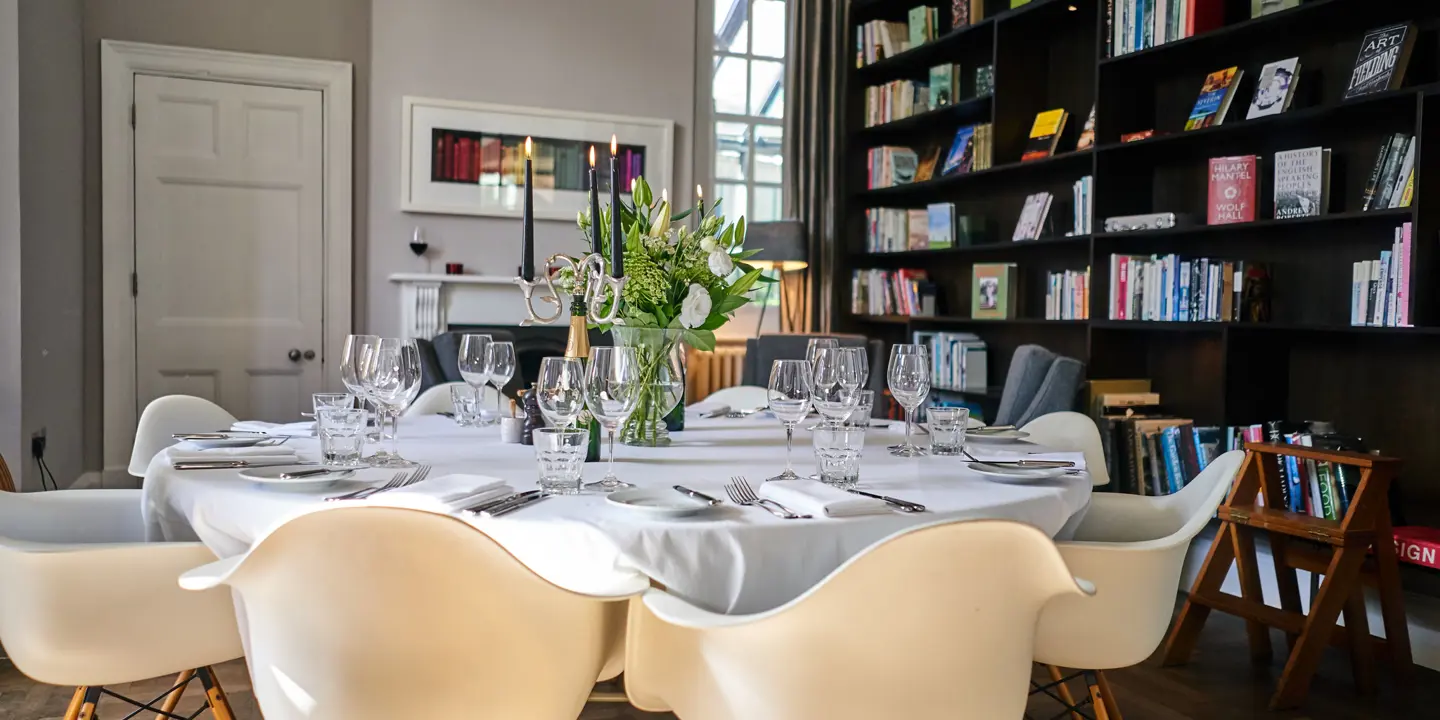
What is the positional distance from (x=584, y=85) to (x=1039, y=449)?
415cm

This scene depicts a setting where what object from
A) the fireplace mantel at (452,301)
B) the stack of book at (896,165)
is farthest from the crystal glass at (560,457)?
the stack of book at (896,165)

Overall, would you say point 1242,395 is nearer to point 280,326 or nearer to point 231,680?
point 231,680

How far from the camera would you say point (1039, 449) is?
2.10 metres

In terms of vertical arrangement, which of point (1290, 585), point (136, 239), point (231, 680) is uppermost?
point (136, 239)

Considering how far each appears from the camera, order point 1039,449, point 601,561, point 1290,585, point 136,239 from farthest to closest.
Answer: point 136,239, point 1290,585, point 1039,449, point 601,561

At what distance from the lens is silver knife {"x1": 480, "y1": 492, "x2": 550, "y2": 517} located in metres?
1.34

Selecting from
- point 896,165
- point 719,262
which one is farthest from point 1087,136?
point 719,262

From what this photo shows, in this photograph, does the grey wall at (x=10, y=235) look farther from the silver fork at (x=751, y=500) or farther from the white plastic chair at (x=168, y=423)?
the silver fork at (x=751, y=500)

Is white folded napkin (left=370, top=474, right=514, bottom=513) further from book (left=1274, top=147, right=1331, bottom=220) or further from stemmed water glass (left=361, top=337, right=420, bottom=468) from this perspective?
book (left=1274, top=147, right=1331, bottom=220)

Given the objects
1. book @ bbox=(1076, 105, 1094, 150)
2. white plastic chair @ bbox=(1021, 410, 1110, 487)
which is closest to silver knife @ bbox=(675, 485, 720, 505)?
white plastic chair @ bbox=(1021, 410, 1110, 487)

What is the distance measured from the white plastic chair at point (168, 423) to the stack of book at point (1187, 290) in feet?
10.4

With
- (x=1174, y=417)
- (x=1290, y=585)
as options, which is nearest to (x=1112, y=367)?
(x=1174, y=417)

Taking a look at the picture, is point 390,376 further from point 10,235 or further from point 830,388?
point 10,235

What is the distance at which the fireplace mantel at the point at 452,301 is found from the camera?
5.25 metres
